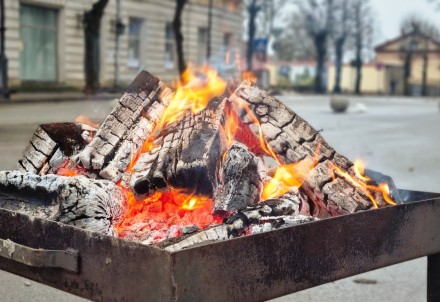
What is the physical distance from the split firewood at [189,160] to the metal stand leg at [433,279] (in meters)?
1.02

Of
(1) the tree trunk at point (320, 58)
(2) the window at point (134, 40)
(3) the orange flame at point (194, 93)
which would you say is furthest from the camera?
(1) the tree trunk at point (320, 58)

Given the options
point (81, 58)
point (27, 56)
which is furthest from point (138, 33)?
point (27, 56)

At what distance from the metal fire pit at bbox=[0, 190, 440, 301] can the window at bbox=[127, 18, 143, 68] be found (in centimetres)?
3651

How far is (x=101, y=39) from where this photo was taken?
35.6 metres

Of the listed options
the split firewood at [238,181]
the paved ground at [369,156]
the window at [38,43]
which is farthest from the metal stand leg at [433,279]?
the window at [38,43]

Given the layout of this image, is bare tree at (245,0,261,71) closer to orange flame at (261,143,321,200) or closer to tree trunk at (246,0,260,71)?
tree trunk at (246,0,260,71)

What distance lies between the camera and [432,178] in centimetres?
950

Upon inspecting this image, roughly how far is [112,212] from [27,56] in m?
30.6

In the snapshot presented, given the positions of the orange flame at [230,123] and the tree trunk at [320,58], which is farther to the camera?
the tree trunk at [320,58]

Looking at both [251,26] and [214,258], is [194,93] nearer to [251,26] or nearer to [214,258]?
[214,258]

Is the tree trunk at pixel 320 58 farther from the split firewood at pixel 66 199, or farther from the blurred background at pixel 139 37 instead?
the split firewood at pixel 66 199

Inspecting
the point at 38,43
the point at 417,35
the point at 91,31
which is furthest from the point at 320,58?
the point at 91,31

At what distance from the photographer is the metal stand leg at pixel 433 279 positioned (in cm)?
315

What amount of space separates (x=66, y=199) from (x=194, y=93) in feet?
3.63
